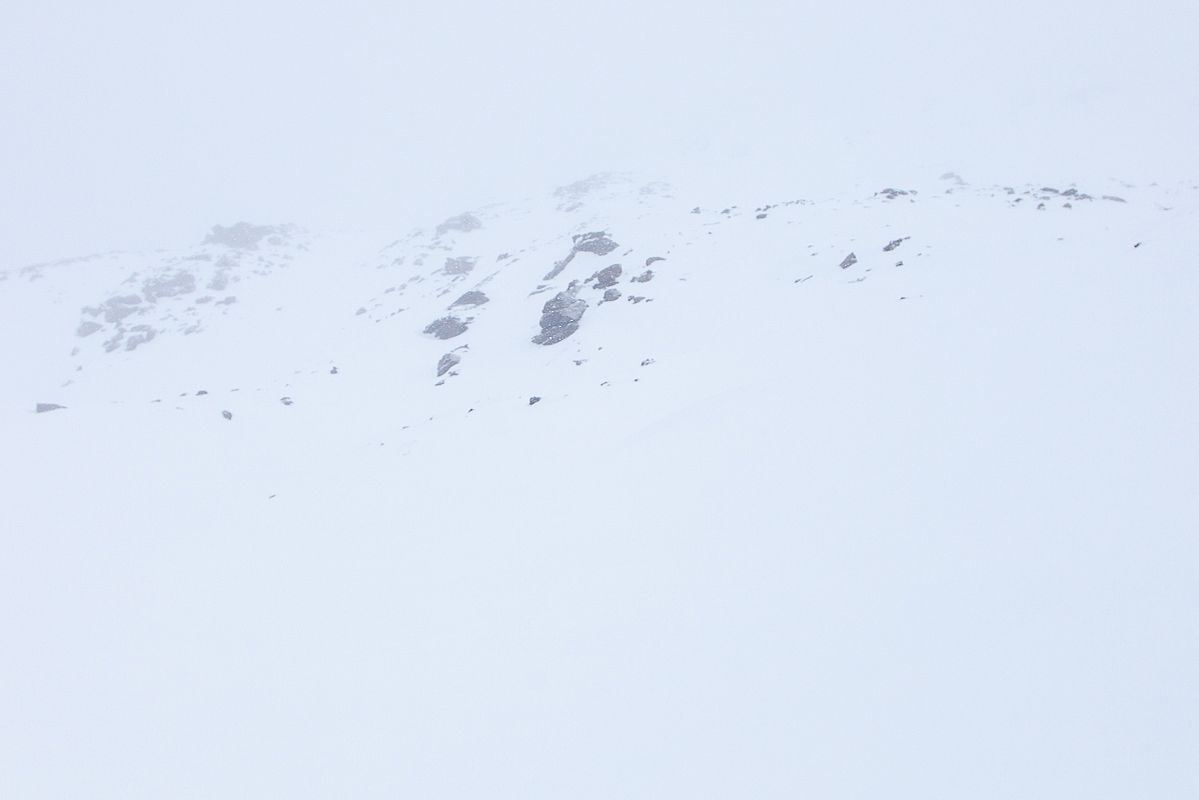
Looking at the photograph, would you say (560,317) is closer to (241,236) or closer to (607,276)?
(607,276)

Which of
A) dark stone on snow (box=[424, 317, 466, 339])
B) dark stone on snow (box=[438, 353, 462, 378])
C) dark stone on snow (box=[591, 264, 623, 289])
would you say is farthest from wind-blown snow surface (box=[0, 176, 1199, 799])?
dark stone on snow (box=[424, 317, 466, 339])

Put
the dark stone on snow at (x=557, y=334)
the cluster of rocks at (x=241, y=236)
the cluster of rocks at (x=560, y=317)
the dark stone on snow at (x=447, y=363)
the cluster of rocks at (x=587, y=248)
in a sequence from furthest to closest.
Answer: the cluster of rocks at (x=241, y=236)
the cluster of rocks at (x=587, y=248)
the dark stone on snow at (x=447, y=363)
the cluster of rocks at (x=560, y=317)
the dark stone on snow at (x=557, y=334)

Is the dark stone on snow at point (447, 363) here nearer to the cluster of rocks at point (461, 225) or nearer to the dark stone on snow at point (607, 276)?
the dark stone on snow at point (607, 276)

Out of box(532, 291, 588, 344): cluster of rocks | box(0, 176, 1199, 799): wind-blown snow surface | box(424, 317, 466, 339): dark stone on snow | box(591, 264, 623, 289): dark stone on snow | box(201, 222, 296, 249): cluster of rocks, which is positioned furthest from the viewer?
box(201, 222, 296, 249): cluster of rocks

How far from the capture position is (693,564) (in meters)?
6.59

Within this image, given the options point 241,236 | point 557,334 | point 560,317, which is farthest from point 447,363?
point 241,236

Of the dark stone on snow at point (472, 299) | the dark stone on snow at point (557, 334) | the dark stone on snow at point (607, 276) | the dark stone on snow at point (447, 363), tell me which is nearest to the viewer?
the dark stone on snow at point (557, 334)

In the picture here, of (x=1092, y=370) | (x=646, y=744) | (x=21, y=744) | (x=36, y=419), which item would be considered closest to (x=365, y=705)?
(x=646, y=744)

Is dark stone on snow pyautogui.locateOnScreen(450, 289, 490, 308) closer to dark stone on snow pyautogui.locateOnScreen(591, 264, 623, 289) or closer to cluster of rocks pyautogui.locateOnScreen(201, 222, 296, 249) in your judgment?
dark stone on snow pyautogui.locateOnScreen(591, 264, 623, 289)

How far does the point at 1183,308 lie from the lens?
8.83 metres

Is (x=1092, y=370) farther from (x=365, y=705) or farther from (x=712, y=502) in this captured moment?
(x=365, y=705)

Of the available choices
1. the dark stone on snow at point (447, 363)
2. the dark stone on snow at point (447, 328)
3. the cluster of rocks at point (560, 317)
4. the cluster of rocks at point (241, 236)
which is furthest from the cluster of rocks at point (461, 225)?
the cluster of rocks at point (560, 317)

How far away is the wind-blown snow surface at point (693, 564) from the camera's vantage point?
4473 mm

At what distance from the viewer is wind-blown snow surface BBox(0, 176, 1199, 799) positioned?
4.47 meters
